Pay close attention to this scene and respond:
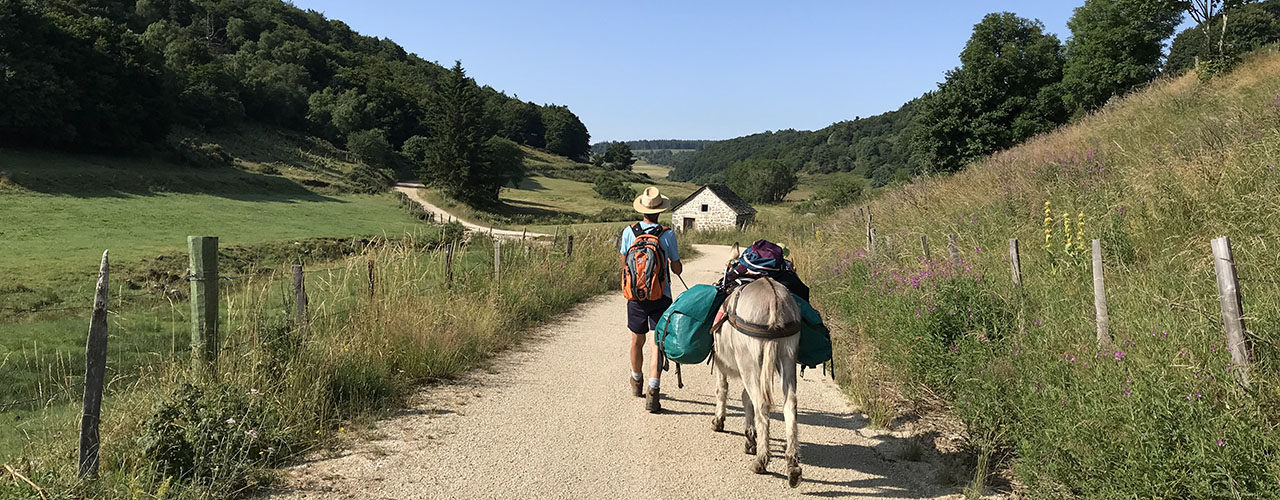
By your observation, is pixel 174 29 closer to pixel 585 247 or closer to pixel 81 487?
pixel 585 247

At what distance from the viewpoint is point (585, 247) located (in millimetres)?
17297

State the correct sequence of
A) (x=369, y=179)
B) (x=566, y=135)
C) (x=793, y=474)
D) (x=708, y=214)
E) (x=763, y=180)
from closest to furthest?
1. (x=793, y=474)
2. (x=708, y=214)
3. (x=369, y=179)
4. (x=763, y=180)
5. (x=566, y=135)

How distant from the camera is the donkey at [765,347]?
4.59 meters

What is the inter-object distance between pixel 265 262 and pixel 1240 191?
95.4 feet

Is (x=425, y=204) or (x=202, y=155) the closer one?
(x=202, y=155)

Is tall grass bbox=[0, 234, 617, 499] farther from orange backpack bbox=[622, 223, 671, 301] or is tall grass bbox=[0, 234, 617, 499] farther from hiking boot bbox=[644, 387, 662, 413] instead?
orange backpack bbox=[622, 223, 671, 301]


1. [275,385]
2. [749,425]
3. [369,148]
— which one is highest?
[369,148]

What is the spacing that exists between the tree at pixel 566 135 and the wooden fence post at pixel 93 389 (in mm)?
138320

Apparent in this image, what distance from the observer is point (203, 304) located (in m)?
5.54

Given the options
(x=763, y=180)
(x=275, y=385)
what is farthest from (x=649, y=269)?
(x=763, y=180)

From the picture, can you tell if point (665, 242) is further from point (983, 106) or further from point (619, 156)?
point (619, 156)

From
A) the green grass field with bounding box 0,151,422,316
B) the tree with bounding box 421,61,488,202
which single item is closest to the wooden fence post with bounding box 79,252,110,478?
the green grass field with bounding box 0,151,422,316

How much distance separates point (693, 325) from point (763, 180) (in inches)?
4539

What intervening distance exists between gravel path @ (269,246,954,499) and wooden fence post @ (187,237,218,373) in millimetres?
1503
